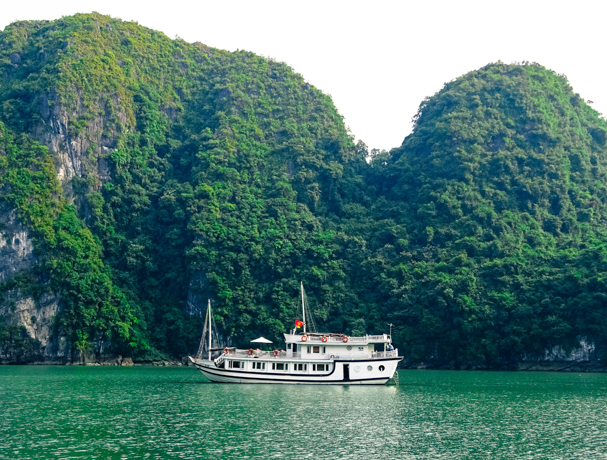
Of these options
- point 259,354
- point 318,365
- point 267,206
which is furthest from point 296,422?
point 267,206

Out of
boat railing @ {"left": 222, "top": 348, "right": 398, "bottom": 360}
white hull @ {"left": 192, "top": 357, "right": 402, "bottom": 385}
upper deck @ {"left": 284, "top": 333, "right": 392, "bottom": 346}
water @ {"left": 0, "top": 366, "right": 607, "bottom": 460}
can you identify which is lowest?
water @ {"left": 0, "top": 366, "right": 607, "bottom": 460}

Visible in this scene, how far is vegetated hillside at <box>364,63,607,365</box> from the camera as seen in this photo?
69.8 metres

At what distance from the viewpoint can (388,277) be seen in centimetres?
8106

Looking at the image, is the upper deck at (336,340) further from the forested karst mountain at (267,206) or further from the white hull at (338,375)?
the forested karst mountain at (267,206)

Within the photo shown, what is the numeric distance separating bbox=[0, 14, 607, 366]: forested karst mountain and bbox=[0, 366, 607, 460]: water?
96.2ft

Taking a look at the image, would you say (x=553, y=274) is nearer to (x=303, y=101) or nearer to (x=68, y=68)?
(x=303, y=101)

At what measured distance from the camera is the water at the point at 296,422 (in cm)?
2289

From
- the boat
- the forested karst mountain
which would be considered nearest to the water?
the boat

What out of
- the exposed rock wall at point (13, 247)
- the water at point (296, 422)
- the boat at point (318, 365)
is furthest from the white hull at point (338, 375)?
the exposed rock wall at point (13, 247)

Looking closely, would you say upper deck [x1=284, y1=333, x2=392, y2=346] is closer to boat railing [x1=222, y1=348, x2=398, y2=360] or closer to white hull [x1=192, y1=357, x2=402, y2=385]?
boat railing [x1=222, y1=348, x2=398, y2=360]

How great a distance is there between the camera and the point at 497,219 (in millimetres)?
84438

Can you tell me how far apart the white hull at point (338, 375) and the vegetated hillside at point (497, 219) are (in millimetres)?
25325

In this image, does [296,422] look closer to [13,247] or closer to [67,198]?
[13,247]

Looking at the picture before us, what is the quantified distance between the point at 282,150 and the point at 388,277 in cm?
2784
